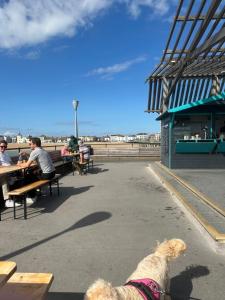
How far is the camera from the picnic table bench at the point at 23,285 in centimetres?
263

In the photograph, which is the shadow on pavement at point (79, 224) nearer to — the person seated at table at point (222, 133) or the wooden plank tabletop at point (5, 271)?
the wooden plank tabletop at point (5, 271)

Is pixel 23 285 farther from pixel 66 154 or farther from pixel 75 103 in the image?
pixel 75 103

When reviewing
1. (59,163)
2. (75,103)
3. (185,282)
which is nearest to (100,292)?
(185,282)

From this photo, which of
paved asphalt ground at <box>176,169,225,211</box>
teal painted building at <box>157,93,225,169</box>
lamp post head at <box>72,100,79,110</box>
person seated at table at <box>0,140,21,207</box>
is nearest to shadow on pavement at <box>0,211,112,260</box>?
person seated at table at <box>0,140,21,207</box>

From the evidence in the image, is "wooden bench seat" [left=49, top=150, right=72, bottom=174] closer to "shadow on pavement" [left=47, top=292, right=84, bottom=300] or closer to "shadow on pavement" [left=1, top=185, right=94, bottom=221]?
"shadow on pavement" [left=1, top=185, right=94, bottom=221]

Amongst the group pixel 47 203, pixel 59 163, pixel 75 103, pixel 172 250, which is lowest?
pixel 47 203

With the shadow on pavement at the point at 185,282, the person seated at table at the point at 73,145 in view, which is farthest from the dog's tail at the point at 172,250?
the person seated at table at the point at 73,145

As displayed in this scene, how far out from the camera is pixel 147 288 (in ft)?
8.56

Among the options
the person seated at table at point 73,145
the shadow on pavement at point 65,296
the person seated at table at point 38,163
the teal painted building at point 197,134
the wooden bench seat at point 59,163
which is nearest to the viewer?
the shadow on pavement at point 65,296

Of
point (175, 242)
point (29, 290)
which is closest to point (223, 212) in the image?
point (175, 242)

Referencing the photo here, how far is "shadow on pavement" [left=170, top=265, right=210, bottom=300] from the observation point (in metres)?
3.66

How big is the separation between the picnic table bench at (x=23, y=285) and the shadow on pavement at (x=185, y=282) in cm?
154

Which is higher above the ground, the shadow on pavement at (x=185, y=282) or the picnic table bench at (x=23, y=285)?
the picnic table bench at (x=23, y=285)

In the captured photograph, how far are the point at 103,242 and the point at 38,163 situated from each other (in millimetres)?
3950
